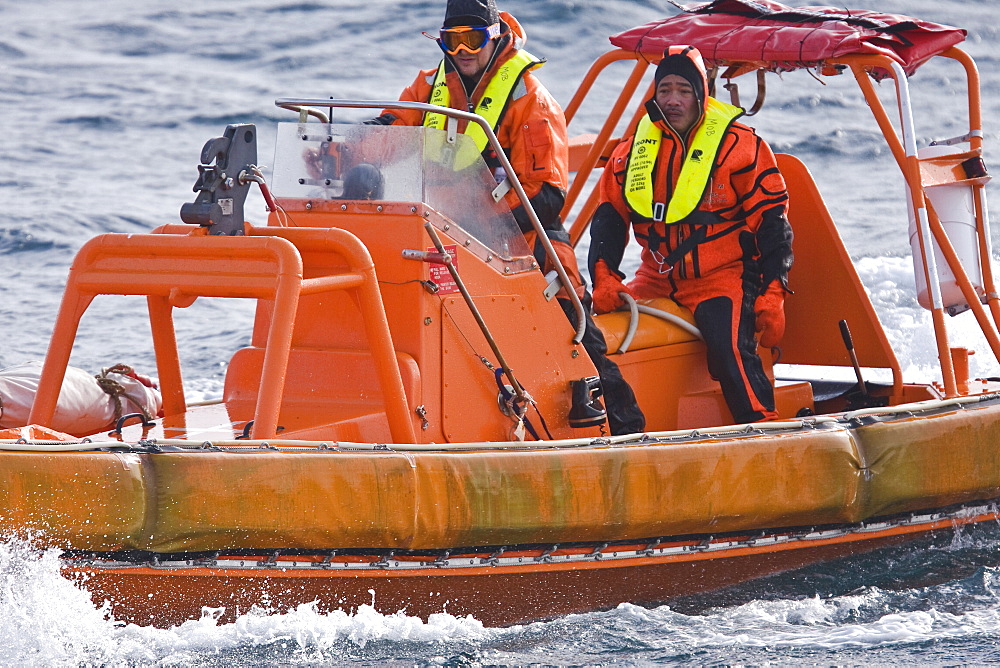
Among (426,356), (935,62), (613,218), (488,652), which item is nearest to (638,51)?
(613,218)

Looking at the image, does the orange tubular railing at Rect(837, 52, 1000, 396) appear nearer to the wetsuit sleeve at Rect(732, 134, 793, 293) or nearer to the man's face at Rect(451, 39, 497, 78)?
the wetsuit sleeve at Rect(732, 134, 793, 293)

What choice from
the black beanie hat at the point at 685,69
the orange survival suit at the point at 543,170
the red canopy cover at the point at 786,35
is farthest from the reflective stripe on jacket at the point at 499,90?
the red canopy cover at the point at 786,35

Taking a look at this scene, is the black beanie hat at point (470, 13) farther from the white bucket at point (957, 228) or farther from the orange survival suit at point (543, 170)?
the white bucket at point (957, 228)

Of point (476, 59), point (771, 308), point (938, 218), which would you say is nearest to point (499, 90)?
point (476, 59)

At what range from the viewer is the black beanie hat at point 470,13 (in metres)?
4.62

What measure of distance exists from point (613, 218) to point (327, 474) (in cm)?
210

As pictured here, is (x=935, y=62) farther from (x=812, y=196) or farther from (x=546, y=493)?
(x=546, y=493)

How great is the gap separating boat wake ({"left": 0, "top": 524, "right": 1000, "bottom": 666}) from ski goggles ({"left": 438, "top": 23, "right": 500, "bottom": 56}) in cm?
204

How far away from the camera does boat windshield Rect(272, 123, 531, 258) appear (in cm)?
398

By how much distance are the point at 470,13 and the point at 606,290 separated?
3.81 feet

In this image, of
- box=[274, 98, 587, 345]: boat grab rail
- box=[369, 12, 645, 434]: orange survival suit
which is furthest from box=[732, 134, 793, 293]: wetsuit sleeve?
box=[274, 98, 587, 345]: boat grab rail

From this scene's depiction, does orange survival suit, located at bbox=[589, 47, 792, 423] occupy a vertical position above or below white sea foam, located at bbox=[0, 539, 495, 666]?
above

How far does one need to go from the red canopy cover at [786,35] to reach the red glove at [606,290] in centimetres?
95

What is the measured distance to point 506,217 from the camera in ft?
14.0
